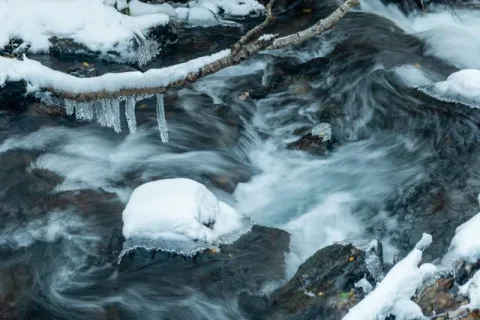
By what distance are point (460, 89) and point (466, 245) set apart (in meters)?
3.99

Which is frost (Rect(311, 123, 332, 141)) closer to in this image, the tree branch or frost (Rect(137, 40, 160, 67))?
the tree branch

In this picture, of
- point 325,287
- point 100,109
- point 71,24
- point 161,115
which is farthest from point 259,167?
point 71,24

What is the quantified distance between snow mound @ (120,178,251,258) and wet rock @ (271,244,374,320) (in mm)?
795

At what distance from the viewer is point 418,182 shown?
6.44 m

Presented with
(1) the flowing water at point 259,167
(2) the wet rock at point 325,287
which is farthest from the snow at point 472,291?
(1) the flowing water at point 259,167

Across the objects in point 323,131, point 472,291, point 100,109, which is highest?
point 472,291

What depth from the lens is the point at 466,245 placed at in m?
3.99

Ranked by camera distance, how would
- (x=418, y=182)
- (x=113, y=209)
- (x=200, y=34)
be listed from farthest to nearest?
(x=200, y=34)
(x=418, y=182)
(x=113, y=209)

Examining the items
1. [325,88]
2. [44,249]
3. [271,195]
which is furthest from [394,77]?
[44,249]

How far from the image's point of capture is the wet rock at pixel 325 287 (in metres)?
4.60

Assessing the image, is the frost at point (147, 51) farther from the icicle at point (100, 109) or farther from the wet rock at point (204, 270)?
the wet rock at point (204, 270)

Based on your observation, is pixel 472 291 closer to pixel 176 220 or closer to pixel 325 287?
pixel 325 287

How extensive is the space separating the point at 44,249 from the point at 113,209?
0.76m

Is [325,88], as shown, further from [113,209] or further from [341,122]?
[113,209]
